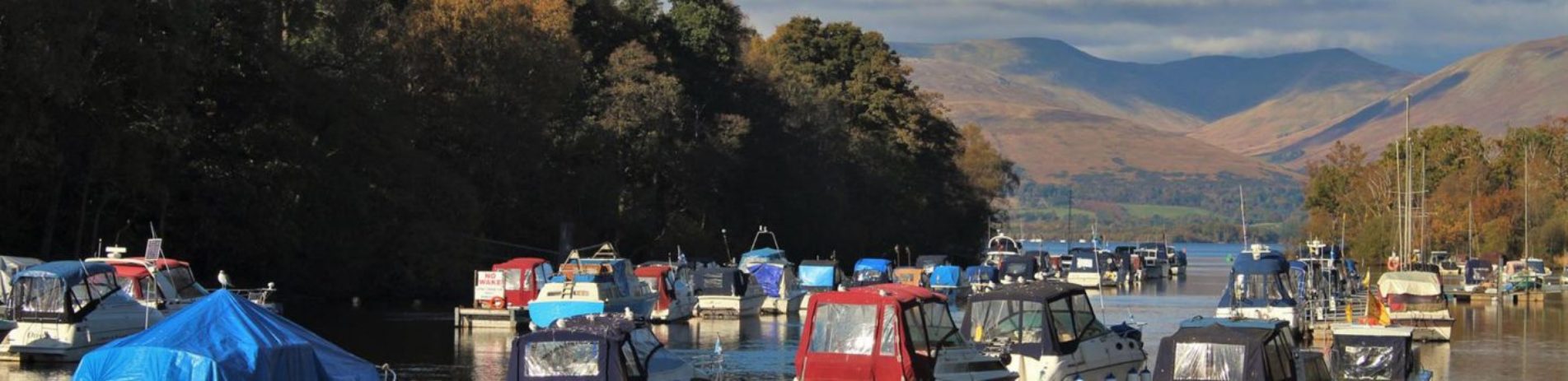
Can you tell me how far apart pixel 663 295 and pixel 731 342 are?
7.89 metres

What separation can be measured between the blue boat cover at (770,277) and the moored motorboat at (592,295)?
1026 centimetres

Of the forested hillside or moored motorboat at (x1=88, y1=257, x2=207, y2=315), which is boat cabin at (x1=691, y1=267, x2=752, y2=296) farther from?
moored motorboat at (x1=88, y1=257, x2=207, y2=315)

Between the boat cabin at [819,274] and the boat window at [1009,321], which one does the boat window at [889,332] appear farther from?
the boat cabin at [819,274]

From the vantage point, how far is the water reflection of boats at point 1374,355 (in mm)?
35406

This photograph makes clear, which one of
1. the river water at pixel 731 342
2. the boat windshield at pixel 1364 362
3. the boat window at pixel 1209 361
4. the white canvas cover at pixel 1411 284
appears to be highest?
the white canvas cover at pixel 1411 284

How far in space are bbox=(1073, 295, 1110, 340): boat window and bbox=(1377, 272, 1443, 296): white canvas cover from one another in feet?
69.4

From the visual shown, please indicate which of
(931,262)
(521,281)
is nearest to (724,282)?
(521,281)

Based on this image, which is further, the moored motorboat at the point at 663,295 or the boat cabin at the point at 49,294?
the moored motorboat at the point at 663,295

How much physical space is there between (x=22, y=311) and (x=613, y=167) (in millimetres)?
44105

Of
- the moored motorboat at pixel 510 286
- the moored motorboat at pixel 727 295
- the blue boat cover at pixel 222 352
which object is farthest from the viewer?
the moored motorboat at pixel 727 295

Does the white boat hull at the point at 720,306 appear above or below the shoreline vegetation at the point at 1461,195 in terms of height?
below

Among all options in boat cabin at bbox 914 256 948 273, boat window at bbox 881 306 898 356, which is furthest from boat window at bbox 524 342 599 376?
boat cabin at bbox 914 256 948 273

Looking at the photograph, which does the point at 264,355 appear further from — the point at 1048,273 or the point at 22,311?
the point at 1048,273

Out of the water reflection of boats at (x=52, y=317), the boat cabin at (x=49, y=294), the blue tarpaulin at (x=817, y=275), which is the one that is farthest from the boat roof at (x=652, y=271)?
the boat cabin at (x=49, y=294)
